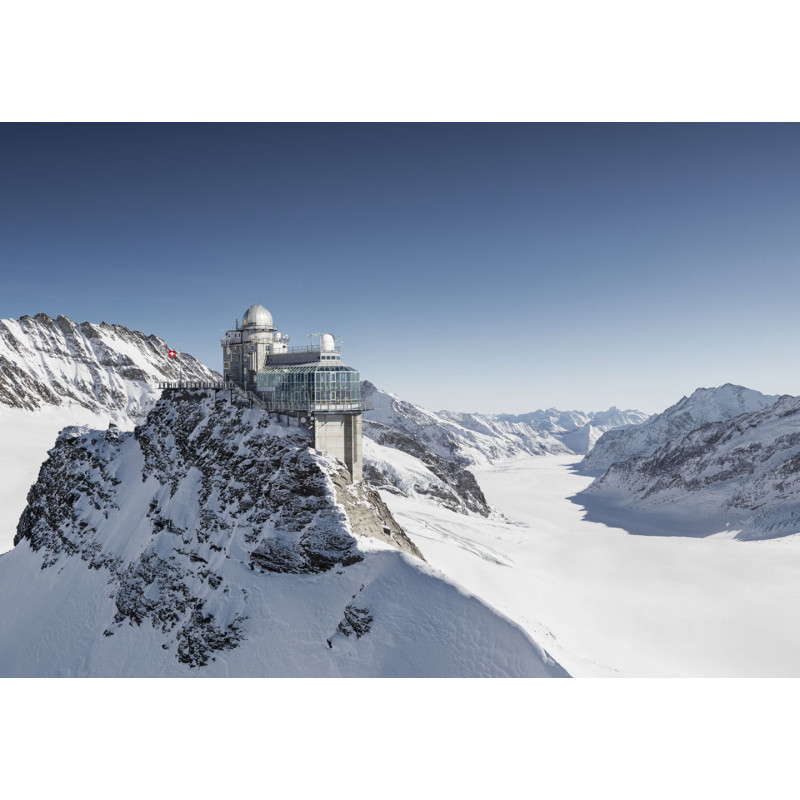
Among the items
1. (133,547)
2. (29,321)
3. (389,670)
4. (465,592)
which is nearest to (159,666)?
(133,547)

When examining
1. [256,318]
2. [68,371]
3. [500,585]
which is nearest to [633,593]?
[500,585]

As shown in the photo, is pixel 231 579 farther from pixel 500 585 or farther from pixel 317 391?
pixel 500 585

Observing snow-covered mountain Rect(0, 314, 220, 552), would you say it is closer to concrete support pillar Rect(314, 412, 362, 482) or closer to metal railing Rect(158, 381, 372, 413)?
metal railing Rect(158, 381, 372, 413)

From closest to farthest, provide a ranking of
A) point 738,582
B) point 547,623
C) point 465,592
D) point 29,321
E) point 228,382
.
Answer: point 465,592 → point 547,623 → point 228,382 → point 738,582 → point 29,321

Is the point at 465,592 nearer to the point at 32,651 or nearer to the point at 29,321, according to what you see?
the point at 32,651

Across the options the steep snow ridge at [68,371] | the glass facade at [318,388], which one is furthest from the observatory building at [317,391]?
the steep snow ridge at [68,371]

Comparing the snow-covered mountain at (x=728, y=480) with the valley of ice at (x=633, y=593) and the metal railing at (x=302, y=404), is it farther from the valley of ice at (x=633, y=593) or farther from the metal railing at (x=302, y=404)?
the metal railing at (x=302, y=404)

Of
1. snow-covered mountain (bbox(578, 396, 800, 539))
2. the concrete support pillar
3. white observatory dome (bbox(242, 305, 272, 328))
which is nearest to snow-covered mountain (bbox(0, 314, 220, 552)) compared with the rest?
white observatory dome (bbox(242, 305, 272, 328))

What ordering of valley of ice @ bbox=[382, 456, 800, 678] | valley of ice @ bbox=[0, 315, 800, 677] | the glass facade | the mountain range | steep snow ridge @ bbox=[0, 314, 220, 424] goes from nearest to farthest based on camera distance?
the mountain range, valley of ice @ bbox=[0, 315, 800, 677], the glass facade, valley of ice @ bbox=[382, 456, 800, 678], steep snow ridge @ bbox=[0, 314, 220, 424]
